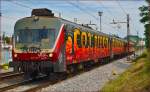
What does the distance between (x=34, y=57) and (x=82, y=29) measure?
600 centimetres

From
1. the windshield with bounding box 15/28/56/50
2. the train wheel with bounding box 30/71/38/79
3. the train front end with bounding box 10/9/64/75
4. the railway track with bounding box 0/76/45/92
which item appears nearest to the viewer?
the railway track with bounding box 0/76/45/92

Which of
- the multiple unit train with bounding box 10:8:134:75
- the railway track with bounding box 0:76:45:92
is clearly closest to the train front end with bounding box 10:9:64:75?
the multiple unit train with bounding box 10:8:134:75

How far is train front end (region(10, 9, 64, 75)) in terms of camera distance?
19750 millimetres

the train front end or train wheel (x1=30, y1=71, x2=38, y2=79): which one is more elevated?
the train front end

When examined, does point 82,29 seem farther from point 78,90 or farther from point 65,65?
point 78,90

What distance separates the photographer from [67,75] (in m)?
23.8

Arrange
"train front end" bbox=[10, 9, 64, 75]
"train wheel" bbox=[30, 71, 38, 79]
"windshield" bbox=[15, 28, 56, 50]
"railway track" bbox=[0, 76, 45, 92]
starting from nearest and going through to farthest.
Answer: "railway track" bbox=[0, 76, 45, 92] → "train front end" bbox=[10, 9, 64, 75] → "windshield" bbox=[15, 28, 56, 50] → "train wheel" bbox=[30, 71, 38, 79]

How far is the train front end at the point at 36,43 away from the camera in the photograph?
19750mm

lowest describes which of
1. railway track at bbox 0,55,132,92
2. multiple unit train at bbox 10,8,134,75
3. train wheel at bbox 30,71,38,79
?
railway track at bbox 0,55,132,92

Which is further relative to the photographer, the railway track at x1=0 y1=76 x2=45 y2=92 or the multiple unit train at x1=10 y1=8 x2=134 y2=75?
the multiple unit train at x1=10 y1=8 x2=134 y2=75

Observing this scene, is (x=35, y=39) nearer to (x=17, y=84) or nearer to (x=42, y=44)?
(x=42, y=44)

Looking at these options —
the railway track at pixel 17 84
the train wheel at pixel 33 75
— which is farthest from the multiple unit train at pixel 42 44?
the railway track at pixel 17 84

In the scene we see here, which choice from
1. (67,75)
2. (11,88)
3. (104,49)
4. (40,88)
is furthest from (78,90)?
(104,49)

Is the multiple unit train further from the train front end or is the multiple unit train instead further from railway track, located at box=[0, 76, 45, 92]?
railway track, located at box=[0, 76, 45, 92]
